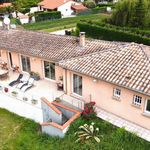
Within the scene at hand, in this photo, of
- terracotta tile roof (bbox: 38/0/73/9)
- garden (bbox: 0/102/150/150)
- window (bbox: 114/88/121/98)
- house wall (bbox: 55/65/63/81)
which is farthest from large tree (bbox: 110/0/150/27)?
garden (bbox: 0/102/150/150)

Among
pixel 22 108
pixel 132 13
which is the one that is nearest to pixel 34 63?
pixel 22 108

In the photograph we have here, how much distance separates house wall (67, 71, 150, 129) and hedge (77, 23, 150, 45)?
19.1 metres

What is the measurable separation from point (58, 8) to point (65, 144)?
60.3m

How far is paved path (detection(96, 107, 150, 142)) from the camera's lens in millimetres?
16727

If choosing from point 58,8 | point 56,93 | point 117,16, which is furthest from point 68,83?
point 58,8

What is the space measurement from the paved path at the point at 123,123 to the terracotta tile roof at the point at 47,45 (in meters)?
5.85

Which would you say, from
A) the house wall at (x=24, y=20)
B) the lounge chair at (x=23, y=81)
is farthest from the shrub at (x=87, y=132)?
the house wall at (x=24, y=20)

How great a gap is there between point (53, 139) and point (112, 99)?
5.18 meters

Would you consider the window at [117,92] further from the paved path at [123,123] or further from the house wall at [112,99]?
the paved path at [123,123]

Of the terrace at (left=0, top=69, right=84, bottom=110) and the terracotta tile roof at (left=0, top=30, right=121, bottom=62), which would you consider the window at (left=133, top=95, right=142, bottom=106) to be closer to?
the terrace at (left=0, top=69, right=84, bottom=110)

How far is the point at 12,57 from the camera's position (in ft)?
87.3

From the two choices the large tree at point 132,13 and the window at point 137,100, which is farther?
the large tree at point 132,13

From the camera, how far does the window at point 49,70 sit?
2356 cm

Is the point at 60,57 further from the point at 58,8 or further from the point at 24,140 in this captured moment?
the point at 58,8
